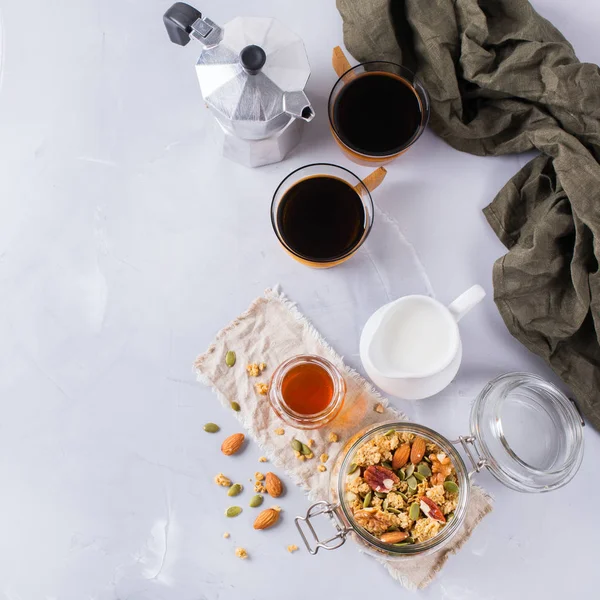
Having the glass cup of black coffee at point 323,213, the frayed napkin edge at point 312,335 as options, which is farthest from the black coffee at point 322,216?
the frayed napkin edge at point 312,335

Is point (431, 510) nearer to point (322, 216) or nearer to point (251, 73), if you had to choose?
point (322, 216)

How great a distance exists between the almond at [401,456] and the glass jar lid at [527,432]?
12 centimetres

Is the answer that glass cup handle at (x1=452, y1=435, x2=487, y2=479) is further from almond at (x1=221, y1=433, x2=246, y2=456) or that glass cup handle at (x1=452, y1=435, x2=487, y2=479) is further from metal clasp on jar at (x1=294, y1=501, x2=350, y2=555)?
almond at (x1=221, y1=433, x2=246, y2=456)

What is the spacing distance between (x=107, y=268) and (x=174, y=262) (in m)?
0.11

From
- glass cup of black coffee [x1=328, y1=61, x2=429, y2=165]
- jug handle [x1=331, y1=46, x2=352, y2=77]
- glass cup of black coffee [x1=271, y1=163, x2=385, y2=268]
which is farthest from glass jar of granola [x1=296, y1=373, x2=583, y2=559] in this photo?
jug handle [x1=331, y1=46, x2=352, y2=77]

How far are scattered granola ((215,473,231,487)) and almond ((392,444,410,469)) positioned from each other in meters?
0.27

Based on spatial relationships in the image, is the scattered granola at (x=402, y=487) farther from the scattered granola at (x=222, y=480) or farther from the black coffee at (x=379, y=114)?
the black coffee at (x=379, y=114)

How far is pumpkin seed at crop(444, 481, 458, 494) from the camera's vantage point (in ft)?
2.95

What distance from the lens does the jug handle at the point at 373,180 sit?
990 mm

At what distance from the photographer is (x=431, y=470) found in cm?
91

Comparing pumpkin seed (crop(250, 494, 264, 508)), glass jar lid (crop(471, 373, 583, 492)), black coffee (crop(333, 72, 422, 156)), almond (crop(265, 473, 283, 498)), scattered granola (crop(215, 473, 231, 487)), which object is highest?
black coffee (crop(333, 72, 422, 156))

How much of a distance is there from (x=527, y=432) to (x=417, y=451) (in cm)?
21

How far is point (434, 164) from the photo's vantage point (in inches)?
41.8

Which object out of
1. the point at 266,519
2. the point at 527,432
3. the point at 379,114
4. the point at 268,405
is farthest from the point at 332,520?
the point at 379,114
